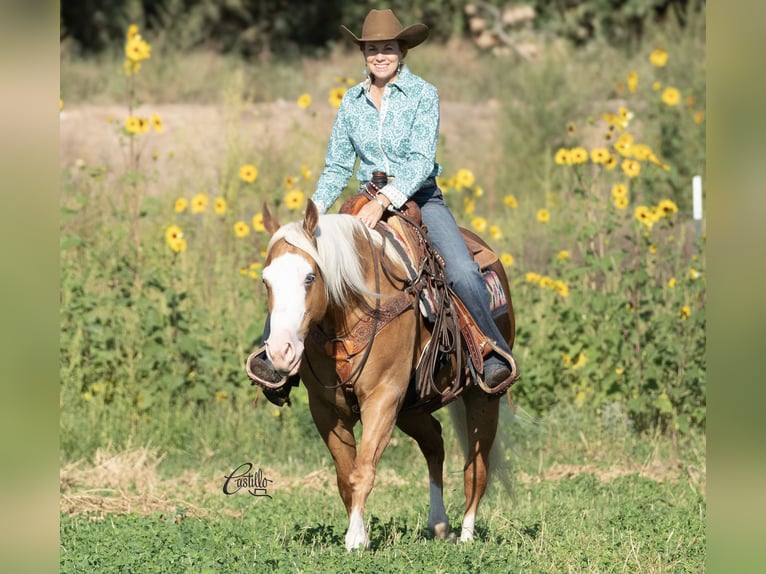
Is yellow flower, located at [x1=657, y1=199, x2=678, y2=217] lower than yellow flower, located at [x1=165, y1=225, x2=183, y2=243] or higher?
higher

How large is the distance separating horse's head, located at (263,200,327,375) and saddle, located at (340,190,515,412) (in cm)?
86

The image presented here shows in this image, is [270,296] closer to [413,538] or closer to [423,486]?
[413,538]

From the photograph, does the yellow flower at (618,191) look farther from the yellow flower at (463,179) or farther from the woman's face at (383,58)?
the woman's face at (383,58)

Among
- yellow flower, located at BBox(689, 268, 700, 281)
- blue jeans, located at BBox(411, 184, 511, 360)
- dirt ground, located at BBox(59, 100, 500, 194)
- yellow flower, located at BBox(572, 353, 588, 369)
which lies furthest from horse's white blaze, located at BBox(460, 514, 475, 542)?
dirt ground, located at BBox(59, 100, 500, 194)

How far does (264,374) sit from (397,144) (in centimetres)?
156

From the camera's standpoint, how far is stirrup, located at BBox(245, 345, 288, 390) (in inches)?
240

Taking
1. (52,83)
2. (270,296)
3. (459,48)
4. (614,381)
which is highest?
(459,48)

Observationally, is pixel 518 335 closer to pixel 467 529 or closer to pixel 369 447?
pixel 467 529

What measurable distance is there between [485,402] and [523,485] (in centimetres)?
185

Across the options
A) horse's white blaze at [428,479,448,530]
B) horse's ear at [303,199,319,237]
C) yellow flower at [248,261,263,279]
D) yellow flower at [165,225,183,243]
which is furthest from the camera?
yellow flower at [248,261,263,279]

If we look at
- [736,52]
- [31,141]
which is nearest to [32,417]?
[31,141]

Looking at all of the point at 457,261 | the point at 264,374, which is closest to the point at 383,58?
the point at 457,261

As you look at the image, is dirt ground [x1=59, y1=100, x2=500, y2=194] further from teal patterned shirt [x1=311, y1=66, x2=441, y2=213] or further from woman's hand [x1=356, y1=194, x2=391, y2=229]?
woman's hand [x1=356, y1=194, x2=391, y2=229]

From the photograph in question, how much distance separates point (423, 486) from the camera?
9.20m
